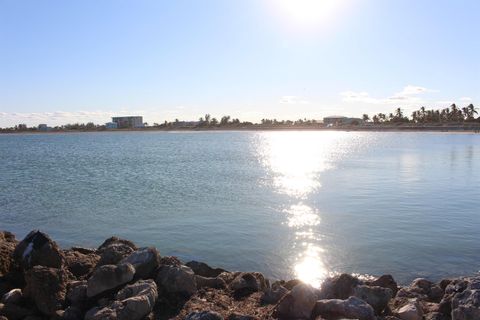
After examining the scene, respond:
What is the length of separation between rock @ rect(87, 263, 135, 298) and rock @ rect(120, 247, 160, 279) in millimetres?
269

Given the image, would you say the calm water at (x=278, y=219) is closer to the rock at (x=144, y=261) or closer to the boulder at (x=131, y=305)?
the rock at (x=144, y=261)

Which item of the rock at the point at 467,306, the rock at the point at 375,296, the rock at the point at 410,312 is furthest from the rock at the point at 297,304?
the rock at the point at 467,306

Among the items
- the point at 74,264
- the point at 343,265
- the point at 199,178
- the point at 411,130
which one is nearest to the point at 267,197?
the point at 199,178

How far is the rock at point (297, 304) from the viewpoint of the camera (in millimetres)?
7621

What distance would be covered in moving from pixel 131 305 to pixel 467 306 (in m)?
5.16

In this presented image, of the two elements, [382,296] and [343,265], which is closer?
[382,296]

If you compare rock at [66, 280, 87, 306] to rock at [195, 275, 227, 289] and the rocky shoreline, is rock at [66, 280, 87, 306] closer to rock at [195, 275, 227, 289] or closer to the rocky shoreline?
the rocky shoreline

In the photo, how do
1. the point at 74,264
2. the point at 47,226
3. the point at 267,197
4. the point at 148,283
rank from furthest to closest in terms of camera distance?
1. the point at 267,197
2. the point at 47,226
3. the point at 74,264
4. the point at 148,283

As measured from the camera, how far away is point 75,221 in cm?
1875

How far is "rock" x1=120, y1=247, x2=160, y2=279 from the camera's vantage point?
340 inches

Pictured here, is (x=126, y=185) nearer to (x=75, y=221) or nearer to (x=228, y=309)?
(x=75, y=221)

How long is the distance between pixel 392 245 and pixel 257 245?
4.34 meters

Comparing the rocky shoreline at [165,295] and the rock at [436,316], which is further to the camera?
the rock at [436,316]

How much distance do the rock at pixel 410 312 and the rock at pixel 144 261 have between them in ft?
14.7
